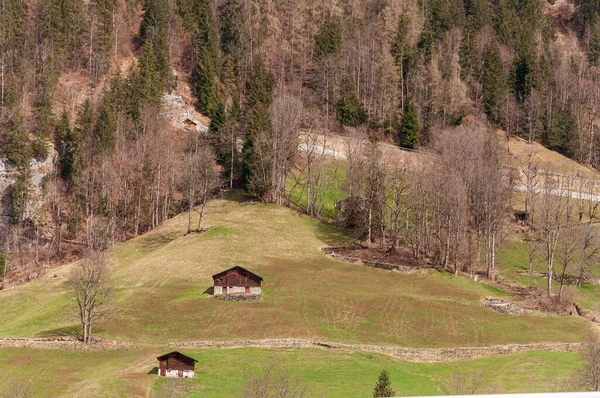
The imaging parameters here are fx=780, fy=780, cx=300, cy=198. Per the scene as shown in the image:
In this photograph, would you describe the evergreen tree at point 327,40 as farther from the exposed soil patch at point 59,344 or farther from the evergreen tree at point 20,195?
the exposed soil patch at point 59,344

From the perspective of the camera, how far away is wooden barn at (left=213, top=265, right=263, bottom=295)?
269 feet

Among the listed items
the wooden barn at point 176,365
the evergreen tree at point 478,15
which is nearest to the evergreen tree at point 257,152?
the wooden barn at point 176,365

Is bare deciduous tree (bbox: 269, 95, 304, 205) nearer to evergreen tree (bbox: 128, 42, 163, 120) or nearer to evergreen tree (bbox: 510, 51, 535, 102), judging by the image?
evergreen tree (bbox: 128, 42, 163, 120)

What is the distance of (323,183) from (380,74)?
42.5 meters

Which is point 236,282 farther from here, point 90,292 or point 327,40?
point 327,40

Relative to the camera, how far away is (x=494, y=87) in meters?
154

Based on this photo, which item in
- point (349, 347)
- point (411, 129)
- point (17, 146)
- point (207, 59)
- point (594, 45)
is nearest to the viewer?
point (349, 347)

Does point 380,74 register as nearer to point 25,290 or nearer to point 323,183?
point 323,183

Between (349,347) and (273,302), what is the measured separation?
13032 mm

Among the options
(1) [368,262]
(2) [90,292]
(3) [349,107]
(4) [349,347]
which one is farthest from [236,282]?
(3) [349,107]

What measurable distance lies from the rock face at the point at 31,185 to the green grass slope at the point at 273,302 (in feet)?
64.6

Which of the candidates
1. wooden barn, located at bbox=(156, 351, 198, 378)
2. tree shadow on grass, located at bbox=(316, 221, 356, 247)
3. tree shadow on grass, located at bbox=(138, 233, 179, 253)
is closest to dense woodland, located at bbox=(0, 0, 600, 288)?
tree shadow on grass, located at bbox=(316, 221, 356, 247)

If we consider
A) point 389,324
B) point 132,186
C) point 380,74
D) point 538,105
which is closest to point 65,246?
point 132,186

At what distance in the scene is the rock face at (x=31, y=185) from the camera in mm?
109438
